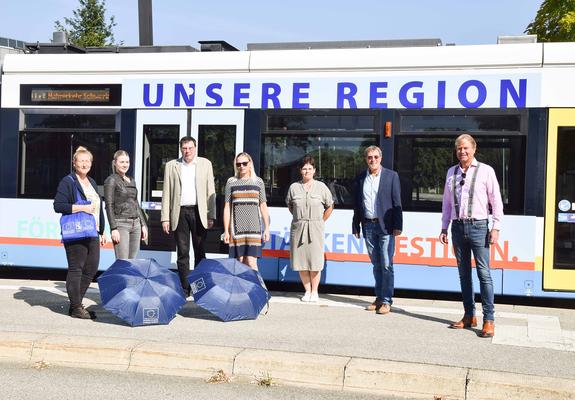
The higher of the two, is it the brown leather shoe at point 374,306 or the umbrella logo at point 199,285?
the umbrella logo at point 199,285

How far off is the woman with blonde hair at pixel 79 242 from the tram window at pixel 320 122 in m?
2.68

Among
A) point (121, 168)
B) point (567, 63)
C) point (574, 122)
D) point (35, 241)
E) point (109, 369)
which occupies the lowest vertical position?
point (109, 369)

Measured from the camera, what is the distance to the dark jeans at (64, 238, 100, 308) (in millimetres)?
7363

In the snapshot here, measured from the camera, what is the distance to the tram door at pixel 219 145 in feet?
30.7

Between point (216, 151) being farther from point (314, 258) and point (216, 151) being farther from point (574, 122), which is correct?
point (574, 122)

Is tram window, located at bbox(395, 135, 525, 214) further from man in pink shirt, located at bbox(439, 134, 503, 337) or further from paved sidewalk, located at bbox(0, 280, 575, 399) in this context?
man in pink shirt, located at bbox(439, 134, 503, 337)

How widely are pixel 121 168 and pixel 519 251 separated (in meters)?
4.59

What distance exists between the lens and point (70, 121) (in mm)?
9906

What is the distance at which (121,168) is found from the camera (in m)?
8.02

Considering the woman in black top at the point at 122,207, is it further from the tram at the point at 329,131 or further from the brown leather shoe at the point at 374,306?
the brown leather shoe at the point at 374,306

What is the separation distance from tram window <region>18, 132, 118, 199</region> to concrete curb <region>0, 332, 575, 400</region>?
12.8 ft

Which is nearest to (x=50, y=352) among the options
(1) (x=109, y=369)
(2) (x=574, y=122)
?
(1) (x=109, y=369)

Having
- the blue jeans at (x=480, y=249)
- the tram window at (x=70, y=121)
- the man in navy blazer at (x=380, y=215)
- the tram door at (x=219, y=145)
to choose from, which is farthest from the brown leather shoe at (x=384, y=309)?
the tram window at (x=70, y=121)

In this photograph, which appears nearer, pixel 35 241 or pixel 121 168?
pixel 121 168
